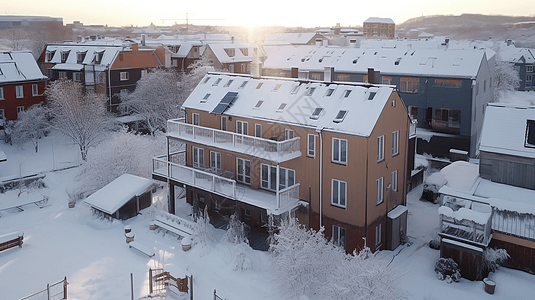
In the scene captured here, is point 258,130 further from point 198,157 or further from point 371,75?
point 371,75

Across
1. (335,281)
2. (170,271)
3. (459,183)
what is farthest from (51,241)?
(459,183)

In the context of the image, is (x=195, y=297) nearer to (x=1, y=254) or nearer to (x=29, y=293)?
(x=29, y=293)

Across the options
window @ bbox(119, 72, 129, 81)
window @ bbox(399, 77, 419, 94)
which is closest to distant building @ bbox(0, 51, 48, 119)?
window @ bbox(119, 72, 129, 81)

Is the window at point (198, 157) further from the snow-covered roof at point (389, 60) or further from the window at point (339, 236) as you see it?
the snow-covered roof at point (389, 60)

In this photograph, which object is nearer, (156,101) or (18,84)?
(18,84)

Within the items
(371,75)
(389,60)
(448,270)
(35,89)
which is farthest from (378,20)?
(448,270)

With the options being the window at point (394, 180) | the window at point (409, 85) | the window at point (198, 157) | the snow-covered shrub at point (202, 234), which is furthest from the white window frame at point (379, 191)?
the window at point (409, 85)
